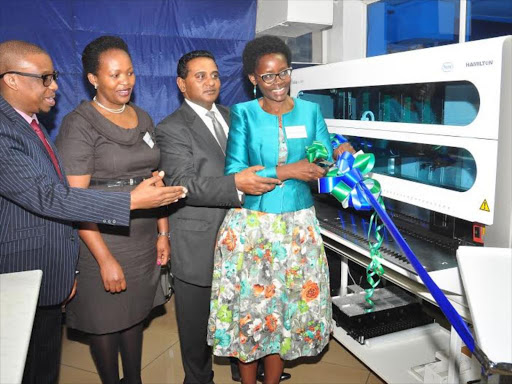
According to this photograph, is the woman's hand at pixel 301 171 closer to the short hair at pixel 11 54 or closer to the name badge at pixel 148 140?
the name badge at pixel 148 140

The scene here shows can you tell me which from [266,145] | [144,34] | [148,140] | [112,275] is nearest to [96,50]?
[148,140]

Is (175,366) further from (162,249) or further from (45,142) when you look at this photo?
(45,142)

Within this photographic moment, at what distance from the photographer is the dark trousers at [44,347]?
1.56 m

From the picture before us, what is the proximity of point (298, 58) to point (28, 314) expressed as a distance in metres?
3.19

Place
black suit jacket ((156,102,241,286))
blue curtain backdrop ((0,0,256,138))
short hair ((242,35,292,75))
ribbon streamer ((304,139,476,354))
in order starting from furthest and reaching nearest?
blue curtain backdrop ((0,0,256,138)) → black suit jacket ((156,102,241,286)) → short hair ((242,35,292,75)) → ribbon streamer ((304,139,476,354))

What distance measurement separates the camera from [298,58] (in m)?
3.71

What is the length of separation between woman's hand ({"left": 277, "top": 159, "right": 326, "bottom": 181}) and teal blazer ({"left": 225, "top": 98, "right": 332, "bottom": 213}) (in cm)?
6

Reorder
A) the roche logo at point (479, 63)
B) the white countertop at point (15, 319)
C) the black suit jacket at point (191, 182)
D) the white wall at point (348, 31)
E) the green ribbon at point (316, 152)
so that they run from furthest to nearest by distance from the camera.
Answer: the white wall at point (348, 31), the black suit jacket at point (191, 182), the green ribbon at point (316, 152), the roche logo at point (479, 63), the white countertop at point (15, 319)

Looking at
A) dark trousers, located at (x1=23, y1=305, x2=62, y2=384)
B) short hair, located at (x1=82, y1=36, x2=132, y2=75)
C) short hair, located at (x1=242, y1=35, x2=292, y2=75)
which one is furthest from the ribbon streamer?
dark trousers, located at (x1=23, y1=305, x2=62, y2=384)

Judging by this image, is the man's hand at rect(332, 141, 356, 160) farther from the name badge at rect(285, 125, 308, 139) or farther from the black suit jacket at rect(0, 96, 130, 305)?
the black suit jacket at rect(0, 96, 130, 305)

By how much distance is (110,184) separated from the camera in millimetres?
1688

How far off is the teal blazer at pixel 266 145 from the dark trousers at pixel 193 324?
1.78 ft

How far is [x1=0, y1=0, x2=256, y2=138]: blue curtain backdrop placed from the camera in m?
2.79

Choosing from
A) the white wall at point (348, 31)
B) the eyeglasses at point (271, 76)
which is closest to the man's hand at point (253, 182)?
the eyeglasses at point (271, 76)
